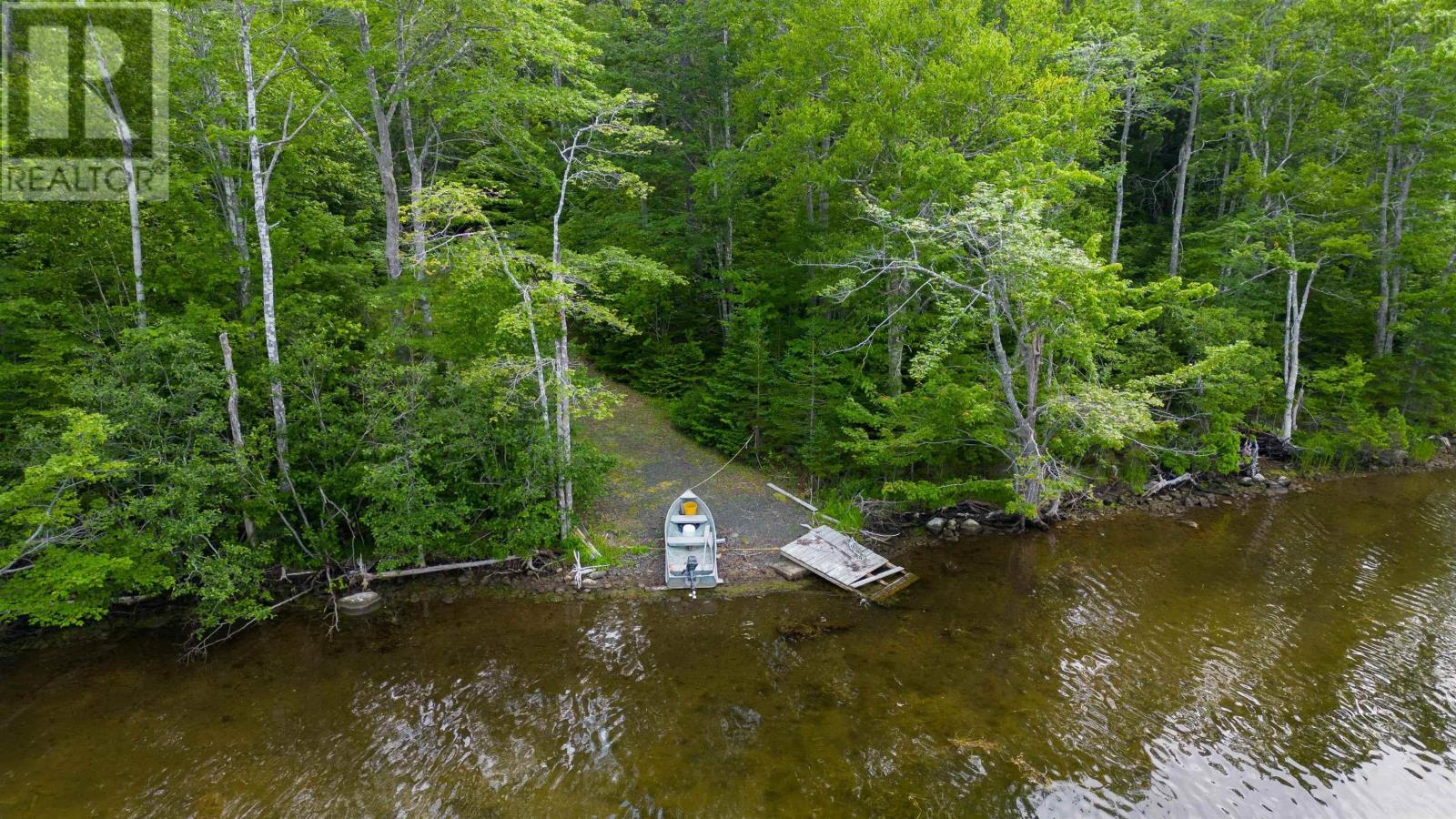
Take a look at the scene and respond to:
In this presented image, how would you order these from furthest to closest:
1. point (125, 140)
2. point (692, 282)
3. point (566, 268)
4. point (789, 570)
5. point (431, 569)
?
point (692, 282)
point (789, 570)
point (566, 268)
point (431, 569)
point (125, 140)

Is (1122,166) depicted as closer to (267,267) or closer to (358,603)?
(267,267)

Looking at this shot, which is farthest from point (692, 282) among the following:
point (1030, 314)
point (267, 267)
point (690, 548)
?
point (267, 267)

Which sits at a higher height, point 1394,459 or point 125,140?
point 125,140

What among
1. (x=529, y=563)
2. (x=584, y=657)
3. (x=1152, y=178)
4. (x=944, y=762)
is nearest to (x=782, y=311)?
(x=529, y=563)

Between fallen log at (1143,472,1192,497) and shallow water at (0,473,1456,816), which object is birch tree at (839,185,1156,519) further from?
fallen log at (1143,472,1192,497)

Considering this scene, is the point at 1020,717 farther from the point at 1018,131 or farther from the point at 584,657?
the point at 1018,131
